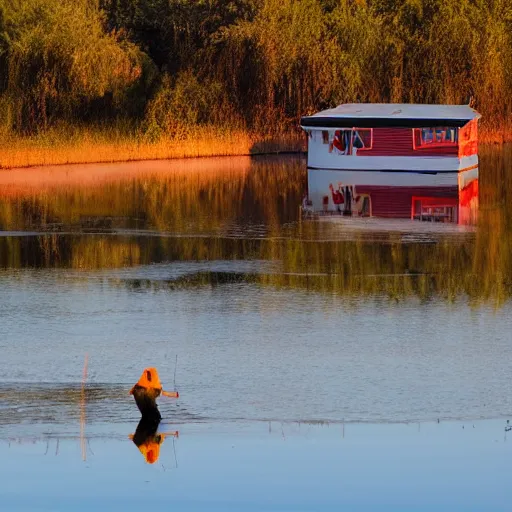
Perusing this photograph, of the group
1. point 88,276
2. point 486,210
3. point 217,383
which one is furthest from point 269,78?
point 217,383

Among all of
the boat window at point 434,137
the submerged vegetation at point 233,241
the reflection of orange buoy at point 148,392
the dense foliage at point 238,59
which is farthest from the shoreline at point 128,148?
the reflection of orange buoy at point 148,392

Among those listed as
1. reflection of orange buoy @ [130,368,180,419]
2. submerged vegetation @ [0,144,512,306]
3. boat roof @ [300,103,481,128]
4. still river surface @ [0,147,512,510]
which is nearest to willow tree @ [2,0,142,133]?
boat roof @ [300,103,481,128]

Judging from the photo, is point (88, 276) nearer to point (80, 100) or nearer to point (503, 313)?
point (503, 313)

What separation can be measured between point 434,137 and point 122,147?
10940mm

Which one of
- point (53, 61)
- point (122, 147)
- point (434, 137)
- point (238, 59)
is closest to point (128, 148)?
point (122, 147)

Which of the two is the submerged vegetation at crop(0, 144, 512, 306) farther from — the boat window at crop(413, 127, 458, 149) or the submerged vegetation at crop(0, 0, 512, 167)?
the submerged vegetation at crop(0, 0, 512, 167)

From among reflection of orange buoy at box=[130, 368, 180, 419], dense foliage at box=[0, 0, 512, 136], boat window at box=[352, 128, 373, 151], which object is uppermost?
dense foliage at box=[0, 0, 512, 136]

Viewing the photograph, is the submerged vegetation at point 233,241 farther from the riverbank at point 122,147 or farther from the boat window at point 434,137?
the riverbank at point 122,147

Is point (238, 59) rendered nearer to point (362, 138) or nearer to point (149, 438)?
point (362, 138)

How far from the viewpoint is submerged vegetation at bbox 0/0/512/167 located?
46.0 meters

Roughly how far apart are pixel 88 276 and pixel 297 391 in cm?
799

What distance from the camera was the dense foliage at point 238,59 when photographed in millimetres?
46344

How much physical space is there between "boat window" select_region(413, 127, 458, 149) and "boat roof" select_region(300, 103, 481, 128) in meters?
0.33

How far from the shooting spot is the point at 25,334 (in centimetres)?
1470
